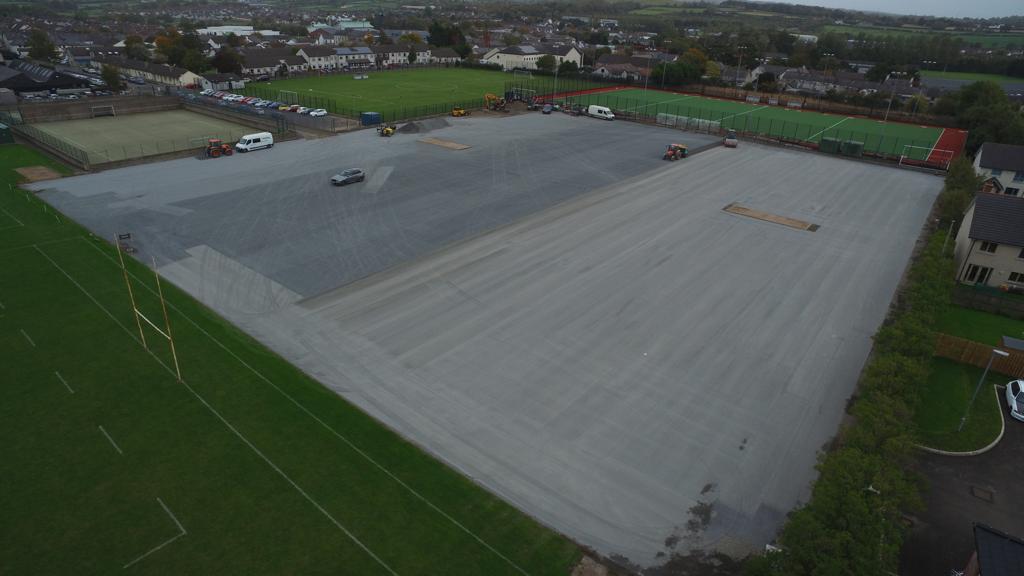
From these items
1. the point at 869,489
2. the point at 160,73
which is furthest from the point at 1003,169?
the point at 160,73

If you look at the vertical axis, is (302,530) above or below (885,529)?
below

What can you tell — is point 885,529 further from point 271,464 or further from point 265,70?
point 265,70

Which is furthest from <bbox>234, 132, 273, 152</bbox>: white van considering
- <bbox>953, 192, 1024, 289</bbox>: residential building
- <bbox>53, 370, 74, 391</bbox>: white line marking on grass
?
<bbox>953, 192, 1024, 289</bbox>: residential building

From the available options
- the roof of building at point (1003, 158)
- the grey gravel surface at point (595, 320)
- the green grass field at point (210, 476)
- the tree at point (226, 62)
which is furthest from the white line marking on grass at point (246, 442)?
the tree at point (226, 62)

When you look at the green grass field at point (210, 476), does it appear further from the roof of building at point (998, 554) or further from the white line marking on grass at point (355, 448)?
the roof of building at point (998, 554)

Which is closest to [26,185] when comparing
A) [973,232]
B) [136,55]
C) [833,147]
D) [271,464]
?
[271,464]
